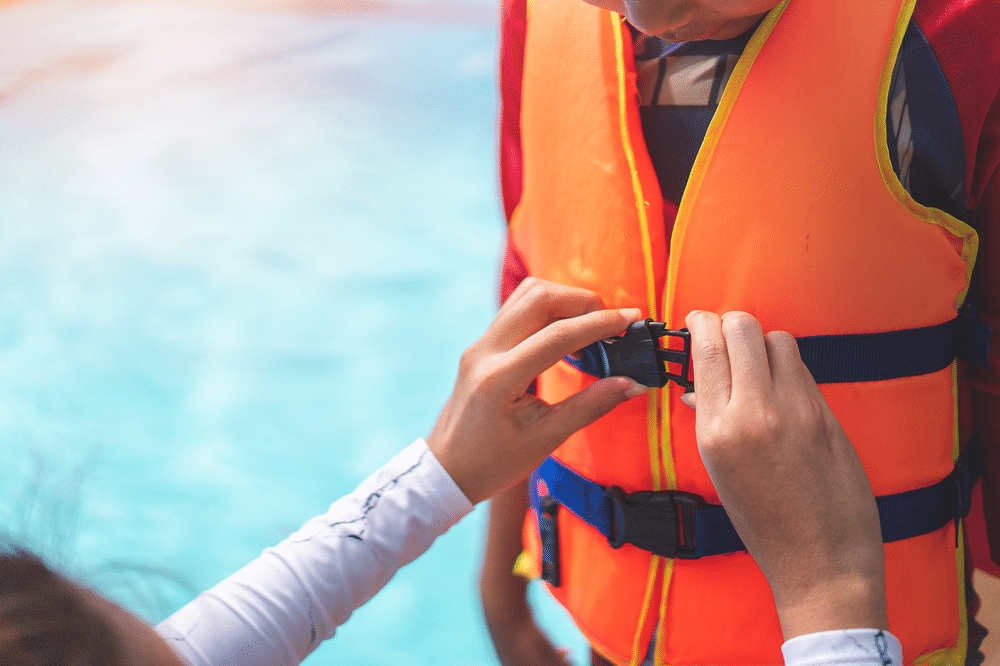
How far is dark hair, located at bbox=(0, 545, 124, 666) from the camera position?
0.56m

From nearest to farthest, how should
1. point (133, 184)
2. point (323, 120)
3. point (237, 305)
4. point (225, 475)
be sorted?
point (225, 475) → point (237, 305) → point (133, 184) → point (323, 120)

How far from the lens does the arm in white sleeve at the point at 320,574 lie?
0.80m

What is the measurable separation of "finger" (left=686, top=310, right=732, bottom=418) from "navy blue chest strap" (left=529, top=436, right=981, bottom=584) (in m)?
0.19

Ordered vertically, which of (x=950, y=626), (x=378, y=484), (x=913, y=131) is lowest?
(x=950, y=626)

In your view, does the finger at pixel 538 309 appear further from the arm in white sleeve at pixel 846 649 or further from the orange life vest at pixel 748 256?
the arm in white sleeve at pixel 846 649

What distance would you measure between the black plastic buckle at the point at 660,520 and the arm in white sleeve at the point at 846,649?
0.22m

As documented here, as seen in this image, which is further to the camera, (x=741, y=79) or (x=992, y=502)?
(x=992, y=502)

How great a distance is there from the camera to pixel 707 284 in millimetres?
772

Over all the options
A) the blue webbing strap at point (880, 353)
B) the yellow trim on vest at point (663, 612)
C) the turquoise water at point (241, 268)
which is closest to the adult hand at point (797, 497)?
the blue webbing strap at point (880, 353)

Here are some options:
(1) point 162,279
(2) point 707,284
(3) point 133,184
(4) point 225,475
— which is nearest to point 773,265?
(2) point 707,284

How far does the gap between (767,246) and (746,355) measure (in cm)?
14

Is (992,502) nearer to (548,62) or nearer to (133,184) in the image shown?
(548,62)

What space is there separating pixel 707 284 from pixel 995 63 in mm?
313

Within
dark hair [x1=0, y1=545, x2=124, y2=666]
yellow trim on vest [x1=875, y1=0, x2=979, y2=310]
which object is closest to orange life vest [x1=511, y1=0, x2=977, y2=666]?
yellow trim on vest [x1=875, y1=0, x2=979, y2=310]
